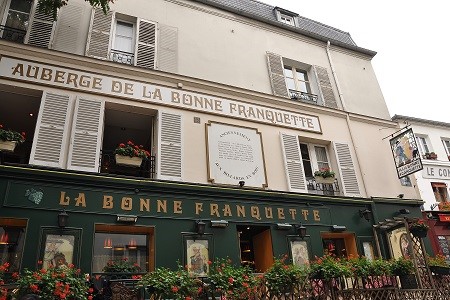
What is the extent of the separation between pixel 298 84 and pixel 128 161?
6.41 m

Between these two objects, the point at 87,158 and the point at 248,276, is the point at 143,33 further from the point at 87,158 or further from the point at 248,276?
the point at 248,276

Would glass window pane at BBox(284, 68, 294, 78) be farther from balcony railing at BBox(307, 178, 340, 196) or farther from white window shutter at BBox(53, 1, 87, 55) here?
white window shutter at BBox(53, 1, 87, 55)

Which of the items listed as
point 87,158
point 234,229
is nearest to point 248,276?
point 234,229

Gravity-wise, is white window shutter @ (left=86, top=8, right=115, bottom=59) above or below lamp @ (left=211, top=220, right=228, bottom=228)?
above

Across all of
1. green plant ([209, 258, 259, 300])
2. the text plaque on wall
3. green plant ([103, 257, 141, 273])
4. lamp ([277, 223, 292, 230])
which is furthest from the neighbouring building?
green plant ([103, 257, 141, 273])

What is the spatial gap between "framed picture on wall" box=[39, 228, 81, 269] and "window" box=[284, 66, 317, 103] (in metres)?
7.46

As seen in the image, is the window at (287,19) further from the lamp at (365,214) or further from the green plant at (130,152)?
the green plant at (130,152)

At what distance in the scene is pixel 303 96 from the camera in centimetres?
1142

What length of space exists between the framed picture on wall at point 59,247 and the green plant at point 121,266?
0.73 metres

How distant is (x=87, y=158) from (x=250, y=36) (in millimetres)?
6580

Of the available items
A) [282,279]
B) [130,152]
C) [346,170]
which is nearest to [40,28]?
[130,152]

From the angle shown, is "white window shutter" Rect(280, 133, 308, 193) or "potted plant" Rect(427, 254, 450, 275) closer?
"potted plant" Rect(427, 254, 450, 275)

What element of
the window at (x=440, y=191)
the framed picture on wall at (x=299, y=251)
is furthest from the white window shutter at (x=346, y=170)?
the window at (x=440, y=191)

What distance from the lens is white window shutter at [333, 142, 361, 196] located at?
33.1 ft
